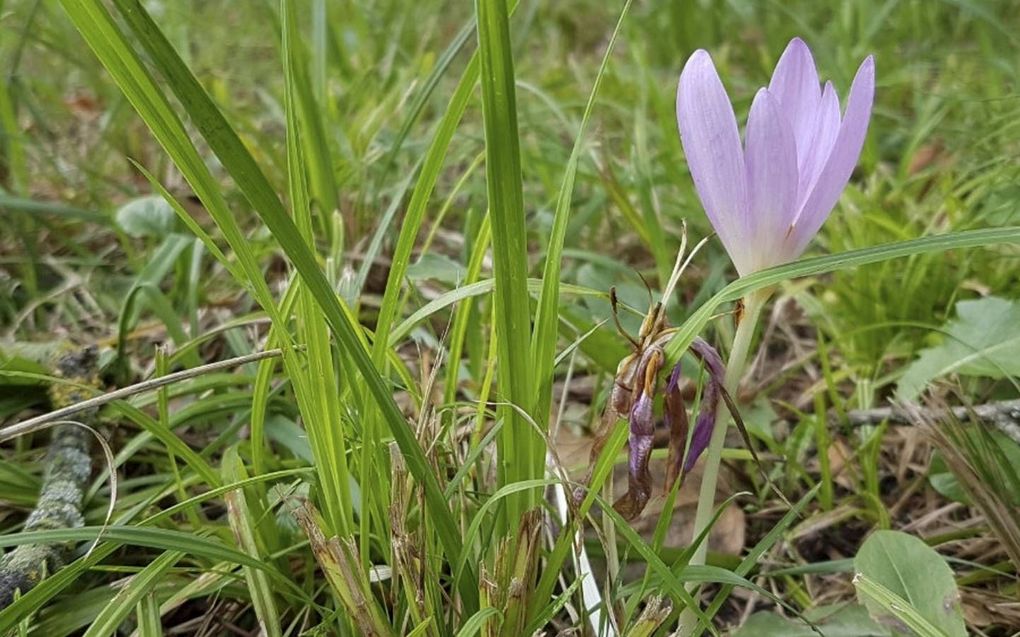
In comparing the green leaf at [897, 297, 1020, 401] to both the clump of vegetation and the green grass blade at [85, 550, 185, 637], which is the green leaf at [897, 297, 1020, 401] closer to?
the clump of vegetation

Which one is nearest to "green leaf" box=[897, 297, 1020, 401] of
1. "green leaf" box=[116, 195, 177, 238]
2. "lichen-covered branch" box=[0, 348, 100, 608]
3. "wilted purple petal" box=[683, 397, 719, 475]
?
"wilted purple petal" box=[683, 397, 719, 475]

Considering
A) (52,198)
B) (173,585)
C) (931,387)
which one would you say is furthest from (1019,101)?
(52,198)

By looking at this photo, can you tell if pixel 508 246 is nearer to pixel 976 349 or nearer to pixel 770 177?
pixel 770 177

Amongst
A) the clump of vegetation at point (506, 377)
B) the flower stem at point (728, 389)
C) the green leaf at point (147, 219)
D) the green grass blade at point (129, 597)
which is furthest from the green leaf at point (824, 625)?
the green leaf at point (147, 219)

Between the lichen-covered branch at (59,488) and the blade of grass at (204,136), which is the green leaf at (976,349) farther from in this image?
the lichen-covered branch at (59,488)

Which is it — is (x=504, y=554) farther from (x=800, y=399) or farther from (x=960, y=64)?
(x=960, y=64)

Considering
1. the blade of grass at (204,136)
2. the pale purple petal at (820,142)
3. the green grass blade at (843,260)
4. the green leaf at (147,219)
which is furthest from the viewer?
the green leaf at (147,219)

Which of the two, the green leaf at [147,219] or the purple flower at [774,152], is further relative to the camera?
the green leaf at [147,219]
